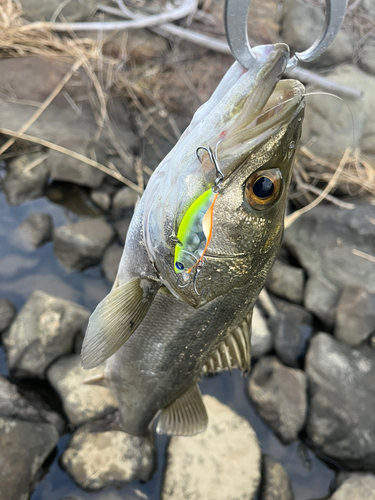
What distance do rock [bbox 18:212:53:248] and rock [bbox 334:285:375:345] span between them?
3.05m

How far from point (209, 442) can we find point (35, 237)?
96.8 inches

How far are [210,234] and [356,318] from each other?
2.73 m

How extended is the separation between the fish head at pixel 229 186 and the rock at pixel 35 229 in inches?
92.0

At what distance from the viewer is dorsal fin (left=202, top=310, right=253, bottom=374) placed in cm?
162

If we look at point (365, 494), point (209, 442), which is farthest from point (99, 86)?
point (365, 494)

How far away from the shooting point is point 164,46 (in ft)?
15.3

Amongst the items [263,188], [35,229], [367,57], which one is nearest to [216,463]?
[263,188]

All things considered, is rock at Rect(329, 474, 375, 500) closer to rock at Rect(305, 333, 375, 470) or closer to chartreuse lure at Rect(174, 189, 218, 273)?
rock at Rect(305, 333, 375, 470)

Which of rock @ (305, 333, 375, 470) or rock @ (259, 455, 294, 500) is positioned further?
rock @ (305, 333, 375, 470)

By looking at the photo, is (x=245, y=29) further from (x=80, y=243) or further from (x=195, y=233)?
(x=80, y=243)

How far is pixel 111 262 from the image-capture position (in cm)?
331

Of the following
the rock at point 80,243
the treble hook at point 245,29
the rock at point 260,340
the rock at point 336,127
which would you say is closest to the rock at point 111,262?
the rock at point 80,243

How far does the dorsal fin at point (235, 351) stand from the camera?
5.32 ft

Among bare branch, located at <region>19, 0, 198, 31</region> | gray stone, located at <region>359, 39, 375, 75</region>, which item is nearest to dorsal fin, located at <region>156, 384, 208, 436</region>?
bare branch, located at <region>19, 0, 198, 31</region>
